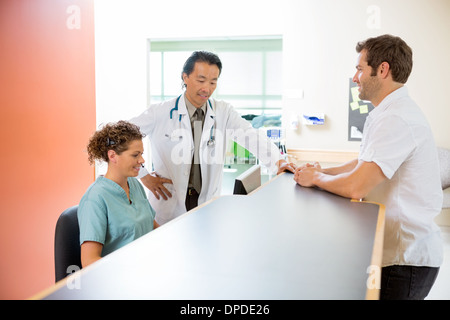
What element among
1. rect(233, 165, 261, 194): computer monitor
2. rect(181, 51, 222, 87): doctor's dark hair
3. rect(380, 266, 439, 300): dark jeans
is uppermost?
rect(181, 51, 222, 87): doctor's dark hair

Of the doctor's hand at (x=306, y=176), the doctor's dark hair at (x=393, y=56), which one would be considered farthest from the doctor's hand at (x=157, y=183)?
the doctor's dark hair at (x=393, y=56)

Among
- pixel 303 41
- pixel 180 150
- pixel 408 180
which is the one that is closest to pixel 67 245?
pixel 180 150

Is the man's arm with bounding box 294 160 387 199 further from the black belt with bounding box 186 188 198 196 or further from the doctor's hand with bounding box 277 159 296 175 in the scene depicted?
the black belt with bounding box 186 188 198 196

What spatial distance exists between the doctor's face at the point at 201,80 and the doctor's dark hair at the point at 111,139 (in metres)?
0.52

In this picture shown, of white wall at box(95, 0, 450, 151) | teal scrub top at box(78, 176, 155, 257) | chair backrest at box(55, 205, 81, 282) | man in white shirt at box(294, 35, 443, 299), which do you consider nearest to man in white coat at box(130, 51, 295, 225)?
teal scrub top at box(78, 176, 155, 257)

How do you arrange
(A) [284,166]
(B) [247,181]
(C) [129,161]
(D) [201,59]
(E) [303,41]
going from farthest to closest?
1. (E) [303,41]
2. (A) [284,166]
3. (D) [201,59]
4. (B) [247,181]
5. (C) [129,161]

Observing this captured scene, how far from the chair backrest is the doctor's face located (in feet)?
3.07

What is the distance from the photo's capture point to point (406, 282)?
4.64 ft

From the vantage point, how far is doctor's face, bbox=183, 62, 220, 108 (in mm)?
2137

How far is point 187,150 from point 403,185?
46.8 inches

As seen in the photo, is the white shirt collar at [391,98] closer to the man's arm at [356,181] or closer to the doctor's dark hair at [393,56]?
the doctor's dark hair at [393,56]

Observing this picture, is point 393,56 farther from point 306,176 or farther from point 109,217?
point 109,217

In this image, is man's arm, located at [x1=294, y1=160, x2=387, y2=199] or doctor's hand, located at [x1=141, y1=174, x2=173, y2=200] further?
doctor's hand, located at [x1=141, y1=174, x2=173, y2=200]
